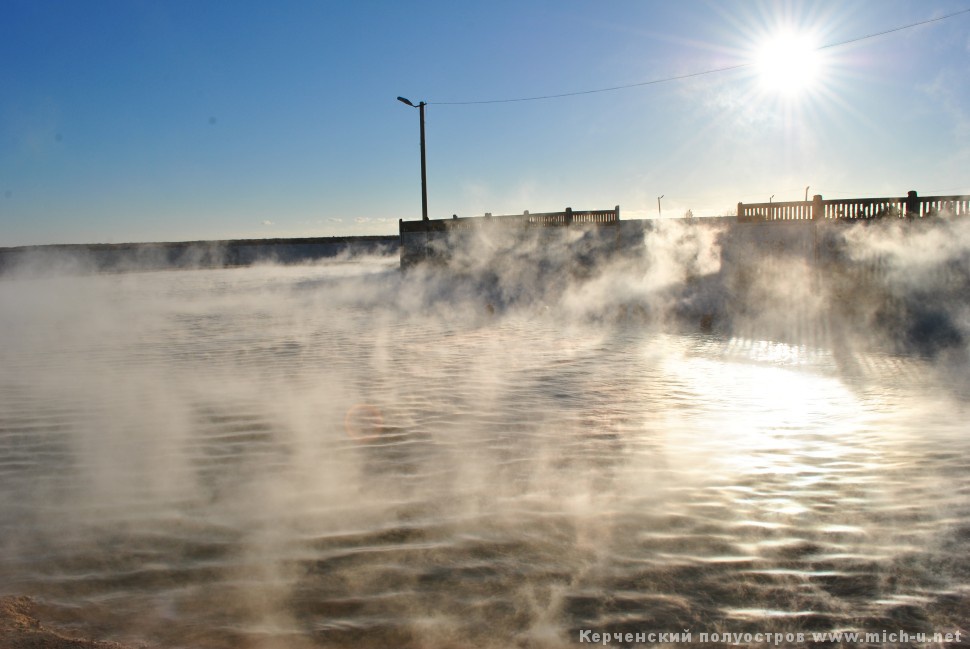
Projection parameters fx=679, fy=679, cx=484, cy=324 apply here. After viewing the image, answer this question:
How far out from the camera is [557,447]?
17.6 ft

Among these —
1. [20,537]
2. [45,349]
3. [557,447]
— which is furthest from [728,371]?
[45,349]

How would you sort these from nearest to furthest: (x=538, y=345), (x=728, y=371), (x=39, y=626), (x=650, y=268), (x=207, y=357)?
(x=39, y=626) < (x=728, y=371) < (x=207, y=357) < (x=538, y=345) < (x=650, y=268)

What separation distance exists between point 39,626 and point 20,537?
120 cm

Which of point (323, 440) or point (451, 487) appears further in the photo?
point (323, 440)

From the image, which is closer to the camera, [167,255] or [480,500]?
[480,500]

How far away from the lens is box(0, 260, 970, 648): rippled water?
3010 millimetres

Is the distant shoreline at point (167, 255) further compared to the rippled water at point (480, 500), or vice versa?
the distant shoreline at point (167, 255)

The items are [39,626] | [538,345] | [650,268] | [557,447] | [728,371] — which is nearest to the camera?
[39,626]

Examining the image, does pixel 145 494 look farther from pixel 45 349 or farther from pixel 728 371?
pixel 45 349

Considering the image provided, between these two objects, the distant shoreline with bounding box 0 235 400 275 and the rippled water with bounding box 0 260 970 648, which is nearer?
the rippled water with bounding box 0 260 970 648

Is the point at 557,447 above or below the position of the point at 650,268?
below

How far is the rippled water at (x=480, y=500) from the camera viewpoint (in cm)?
301

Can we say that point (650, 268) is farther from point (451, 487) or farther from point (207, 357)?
point (451, 487)

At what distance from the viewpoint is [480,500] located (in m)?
4.26
